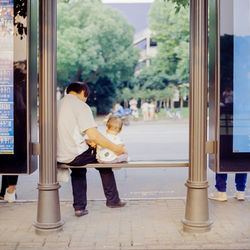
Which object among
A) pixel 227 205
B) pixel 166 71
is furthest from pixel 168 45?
pixel 227 205

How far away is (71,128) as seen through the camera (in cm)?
490

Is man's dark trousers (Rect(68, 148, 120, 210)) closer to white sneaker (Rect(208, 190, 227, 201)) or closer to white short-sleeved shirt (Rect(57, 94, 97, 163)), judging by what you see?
white short-sleeved shirt (Rect(57, 94, 97, 163))

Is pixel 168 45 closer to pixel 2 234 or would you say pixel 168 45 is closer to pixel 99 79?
pixel 99 79

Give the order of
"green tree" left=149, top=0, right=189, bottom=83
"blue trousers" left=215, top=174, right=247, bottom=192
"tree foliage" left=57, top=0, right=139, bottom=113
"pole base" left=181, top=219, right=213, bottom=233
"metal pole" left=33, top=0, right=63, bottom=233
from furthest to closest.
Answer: "green tree" left=149, top=0, right=189, bottom=83 → "tree foliage" left=57, top=0, right=139, bottom=113 → "blue trousers" left=215, top=174, right=247, bottom=192 → "pole base" left=181, top=219, right=213, bottom=233 → "metal pole" left=33, top=0, right=63, bottom=233

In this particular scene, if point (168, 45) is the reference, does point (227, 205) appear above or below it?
below

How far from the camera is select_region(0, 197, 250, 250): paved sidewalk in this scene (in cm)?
422

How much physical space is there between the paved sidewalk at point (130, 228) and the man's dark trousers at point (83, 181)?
171 millimetres

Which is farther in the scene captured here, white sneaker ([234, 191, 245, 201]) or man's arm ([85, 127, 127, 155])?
white sneaker ([234, 191, 245, 201])

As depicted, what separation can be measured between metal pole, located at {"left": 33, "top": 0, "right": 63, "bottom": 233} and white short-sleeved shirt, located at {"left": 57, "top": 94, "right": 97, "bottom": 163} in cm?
35

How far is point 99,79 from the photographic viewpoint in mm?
38031

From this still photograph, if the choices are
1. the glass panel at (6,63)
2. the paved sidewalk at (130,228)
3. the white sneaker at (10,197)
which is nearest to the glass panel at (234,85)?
the paved sidewalk at (130,228)

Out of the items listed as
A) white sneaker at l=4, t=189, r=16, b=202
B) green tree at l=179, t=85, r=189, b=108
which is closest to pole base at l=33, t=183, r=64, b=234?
white sneaker at l=4, t=189, r=16, b=202

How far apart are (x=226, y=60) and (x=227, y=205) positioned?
234 cm

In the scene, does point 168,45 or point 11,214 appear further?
point 168,45
